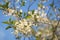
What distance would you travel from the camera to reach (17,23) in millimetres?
1084

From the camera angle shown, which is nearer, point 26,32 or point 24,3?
point 26,32

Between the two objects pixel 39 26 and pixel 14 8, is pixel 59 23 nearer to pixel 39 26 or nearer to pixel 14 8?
pixel 39 26

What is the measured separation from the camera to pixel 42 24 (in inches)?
39.1

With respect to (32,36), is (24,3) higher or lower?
higher

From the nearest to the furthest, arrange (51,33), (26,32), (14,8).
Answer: (51,33) < (26,32) < (14,8)

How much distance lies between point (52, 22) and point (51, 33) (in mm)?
84

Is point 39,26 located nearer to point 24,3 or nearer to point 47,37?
point 47,37

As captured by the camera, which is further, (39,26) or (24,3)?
(24,3)

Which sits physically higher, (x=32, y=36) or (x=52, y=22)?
(x=52, y=22)

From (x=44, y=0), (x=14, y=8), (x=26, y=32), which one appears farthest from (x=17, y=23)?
(x=44, y=0)

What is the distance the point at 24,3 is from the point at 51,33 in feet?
1.36

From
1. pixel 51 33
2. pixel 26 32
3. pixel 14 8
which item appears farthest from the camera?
pixel 14 8

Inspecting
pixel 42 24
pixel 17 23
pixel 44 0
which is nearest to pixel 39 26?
pixel 42 24

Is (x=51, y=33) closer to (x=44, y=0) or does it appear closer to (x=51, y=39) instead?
(x=51, y=39)
